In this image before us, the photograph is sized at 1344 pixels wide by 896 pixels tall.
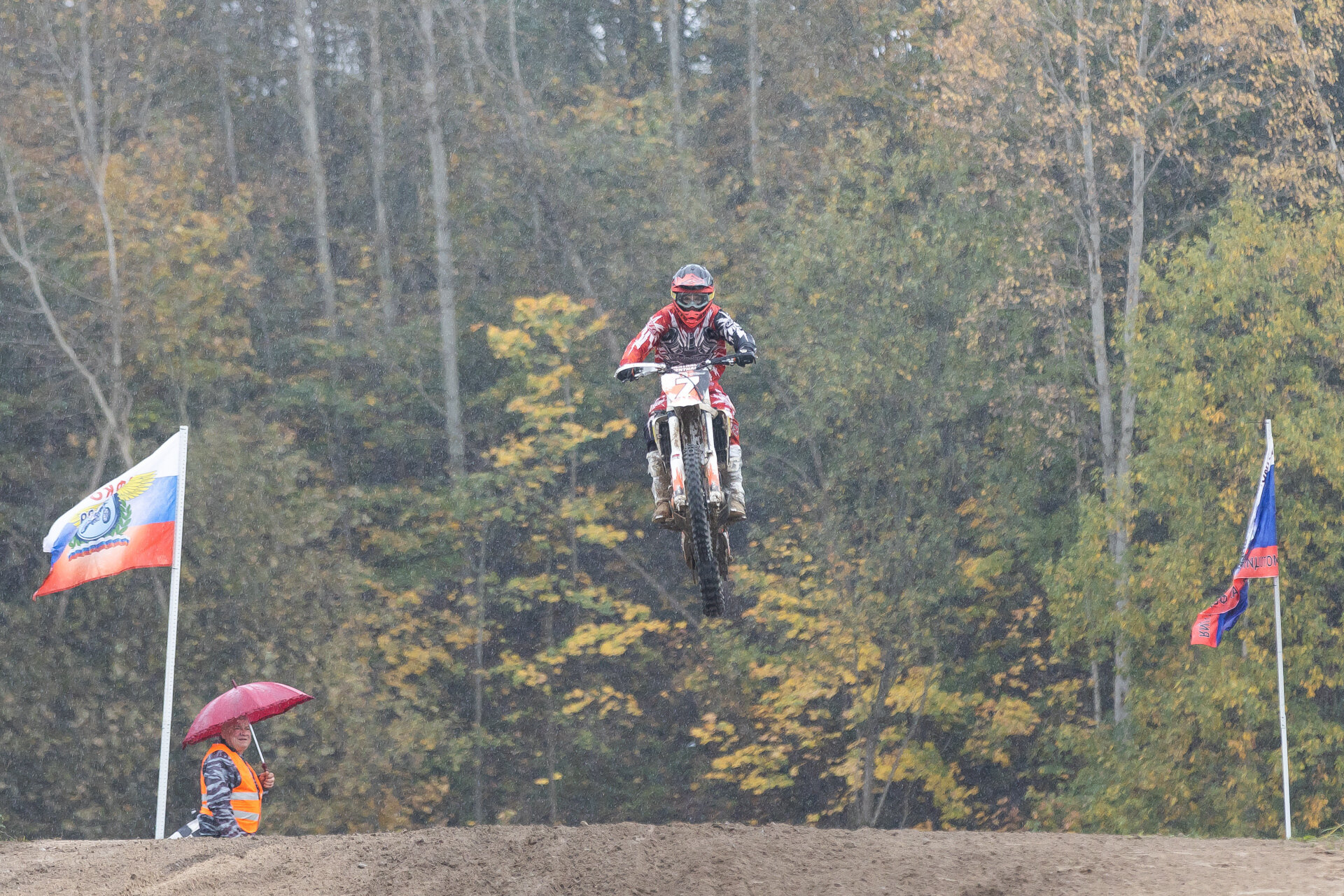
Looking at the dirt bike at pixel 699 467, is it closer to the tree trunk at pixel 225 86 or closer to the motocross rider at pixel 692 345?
the motocross rider at pixel 692 345

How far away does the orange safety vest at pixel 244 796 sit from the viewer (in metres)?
9.55

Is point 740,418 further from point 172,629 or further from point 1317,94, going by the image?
point 172,629

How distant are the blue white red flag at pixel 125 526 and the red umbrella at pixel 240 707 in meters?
3.22

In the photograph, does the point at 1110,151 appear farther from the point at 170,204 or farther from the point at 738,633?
the point at 170,204

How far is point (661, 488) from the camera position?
9.91 metres

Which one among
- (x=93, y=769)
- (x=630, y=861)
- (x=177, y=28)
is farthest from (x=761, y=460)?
(x=630, y=861)

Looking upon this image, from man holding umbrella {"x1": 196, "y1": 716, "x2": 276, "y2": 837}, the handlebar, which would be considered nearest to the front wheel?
the handlebar

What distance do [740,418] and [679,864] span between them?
17.9 meters

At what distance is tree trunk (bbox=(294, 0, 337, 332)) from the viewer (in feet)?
94.0

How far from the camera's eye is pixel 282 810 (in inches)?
800

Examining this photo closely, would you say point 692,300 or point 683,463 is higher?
point 692,300

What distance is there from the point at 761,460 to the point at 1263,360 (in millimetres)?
8129

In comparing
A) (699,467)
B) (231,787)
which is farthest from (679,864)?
(231,787)

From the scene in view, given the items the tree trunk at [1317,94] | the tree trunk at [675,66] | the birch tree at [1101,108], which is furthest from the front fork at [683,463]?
the tree trunk at [675,66]
